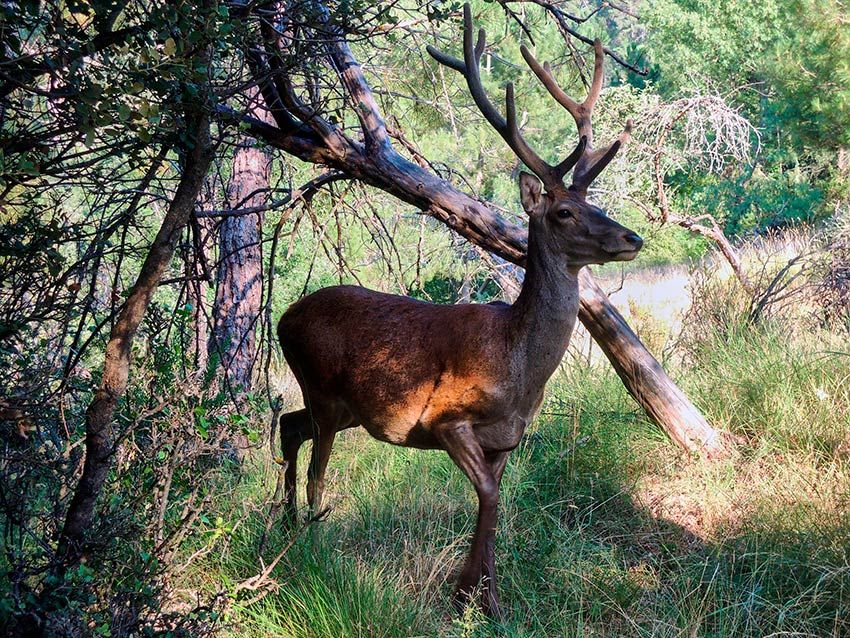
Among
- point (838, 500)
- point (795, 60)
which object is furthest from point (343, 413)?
point (795, 60)

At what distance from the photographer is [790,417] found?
699cm

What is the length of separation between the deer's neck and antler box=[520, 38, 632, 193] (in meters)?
0.48

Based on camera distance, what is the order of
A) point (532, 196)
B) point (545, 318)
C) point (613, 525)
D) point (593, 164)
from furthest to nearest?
point (613, 525)
point (593, 164)
point (532, 196)
point (545, 318)

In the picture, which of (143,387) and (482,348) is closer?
(482,348)

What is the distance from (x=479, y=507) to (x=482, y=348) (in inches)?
31.8

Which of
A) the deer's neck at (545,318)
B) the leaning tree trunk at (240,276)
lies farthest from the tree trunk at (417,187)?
the leaning tree trunk at (240,276)

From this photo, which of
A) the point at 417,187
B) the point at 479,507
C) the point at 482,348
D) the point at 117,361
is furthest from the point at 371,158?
the point at 117,361

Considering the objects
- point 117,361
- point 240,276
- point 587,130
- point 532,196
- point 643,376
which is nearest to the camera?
point 117,361

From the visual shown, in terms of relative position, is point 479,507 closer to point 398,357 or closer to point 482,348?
point 482,348

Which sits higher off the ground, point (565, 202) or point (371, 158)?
point (371, 158)

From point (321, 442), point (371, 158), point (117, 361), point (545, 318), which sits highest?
point (371, 158)

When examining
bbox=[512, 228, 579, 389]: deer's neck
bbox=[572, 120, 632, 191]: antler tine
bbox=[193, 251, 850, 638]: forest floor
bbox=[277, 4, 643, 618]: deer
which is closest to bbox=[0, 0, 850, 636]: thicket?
bbox=[193, 251, 850, 638]: forest floor

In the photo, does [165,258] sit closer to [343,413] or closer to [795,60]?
[343,413]

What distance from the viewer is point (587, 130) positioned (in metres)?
5.61
